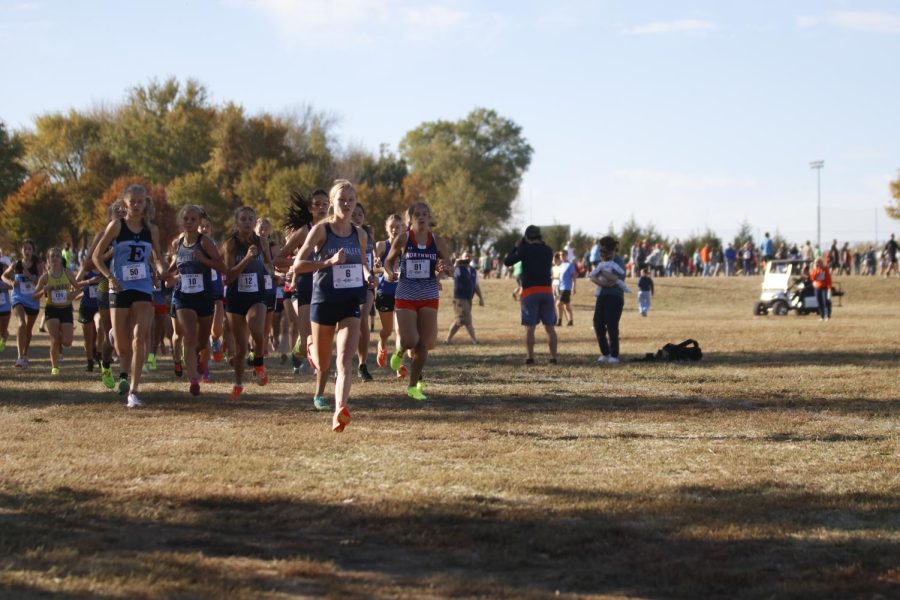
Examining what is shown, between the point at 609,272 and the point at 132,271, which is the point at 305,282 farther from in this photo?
the point at 609,272

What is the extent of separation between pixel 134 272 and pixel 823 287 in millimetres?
27265

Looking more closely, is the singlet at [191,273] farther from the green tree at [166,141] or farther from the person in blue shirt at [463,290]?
the green tree at [166,141]

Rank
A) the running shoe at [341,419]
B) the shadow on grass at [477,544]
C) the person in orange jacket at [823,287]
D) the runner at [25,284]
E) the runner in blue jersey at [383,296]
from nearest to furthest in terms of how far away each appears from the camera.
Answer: the shadow on grass at [477,544]
the running shoe at [341,419]
the runner in blue jersey at [383,296]
the runner at [25,284]
the person in orange jacket at [823,287]

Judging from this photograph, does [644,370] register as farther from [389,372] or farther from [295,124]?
[295,124]

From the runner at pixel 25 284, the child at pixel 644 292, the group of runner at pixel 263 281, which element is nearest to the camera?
the group of runner at pixel 263 281

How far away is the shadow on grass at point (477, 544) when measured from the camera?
561 centimetres

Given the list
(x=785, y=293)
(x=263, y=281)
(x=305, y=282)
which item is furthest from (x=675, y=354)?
Result: (x=785, y=293)

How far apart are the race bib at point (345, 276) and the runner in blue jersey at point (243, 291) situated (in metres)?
2.86

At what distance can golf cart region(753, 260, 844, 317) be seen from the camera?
41062 mm

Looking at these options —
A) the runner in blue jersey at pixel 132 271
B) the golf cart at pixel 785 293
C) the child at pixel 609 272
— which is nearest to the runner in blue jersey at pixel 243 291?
the runner in blue jersey at pixel 132 271

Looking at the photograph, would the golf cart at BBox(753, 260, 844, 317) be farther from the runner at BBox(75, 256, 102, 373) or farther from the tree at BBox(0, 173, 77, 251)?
the tree at BBox(0, 173, 77, 251)

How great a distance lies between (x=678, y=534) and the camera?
6574mm

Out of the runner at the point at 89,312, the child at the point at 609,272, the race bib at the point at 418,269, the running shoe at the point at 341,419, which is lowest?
the running shoe at the point at 341,419

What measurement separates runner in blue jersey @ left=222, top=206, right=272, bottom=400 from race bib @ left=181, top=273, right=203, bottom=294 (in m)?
Result: 0.29
